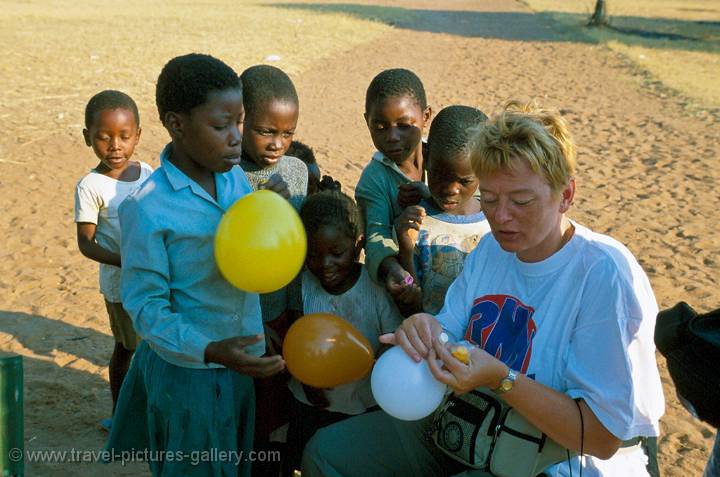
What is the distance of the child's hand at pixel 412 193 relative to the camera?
132 inches

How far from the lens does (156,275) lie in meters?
2.54

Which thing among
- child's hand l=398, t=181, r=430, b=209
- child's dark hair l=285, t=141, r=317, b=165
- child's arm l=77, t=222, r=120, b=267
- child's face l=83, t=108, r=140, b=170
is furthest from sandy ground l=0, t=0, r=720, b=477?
child's hand l=398, t=181, r=430, b=209

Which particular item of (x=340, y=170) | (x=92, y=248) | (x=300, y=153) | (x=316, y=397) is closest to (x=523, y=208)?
(x=316, y=397)

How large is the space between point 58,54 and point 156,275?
15019mm

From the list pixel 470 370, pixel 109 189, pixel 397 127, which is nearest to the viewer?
pixel 470 370

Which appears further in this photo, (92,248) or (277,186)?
(92,248)

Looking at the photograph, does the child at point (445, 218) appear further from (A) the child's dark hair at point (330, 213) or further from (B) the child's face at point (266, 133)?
(B) the child's face at point (266, 133)

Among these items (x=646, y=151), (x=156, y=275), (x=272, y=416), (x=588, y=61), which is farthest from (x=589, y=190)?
(x=588, y=61)

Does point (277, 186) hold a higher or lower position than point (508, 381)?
higher

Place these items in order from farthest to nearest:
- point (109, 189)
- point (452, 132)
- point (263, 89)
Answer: point (109, 189) → point (263, 89) → point (452, 132)

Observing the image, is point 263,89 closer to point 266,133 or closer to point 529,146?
point 266,133

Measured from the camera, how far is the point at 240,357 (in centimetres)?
247

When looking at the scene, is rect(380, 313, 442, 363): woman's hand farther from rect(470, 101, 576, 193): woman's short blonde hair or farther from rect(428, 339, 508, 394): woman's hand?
rect(470, 101, 576, 193): woman's short blonde hair

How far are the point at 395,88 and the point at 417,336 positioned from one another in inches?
64.7
